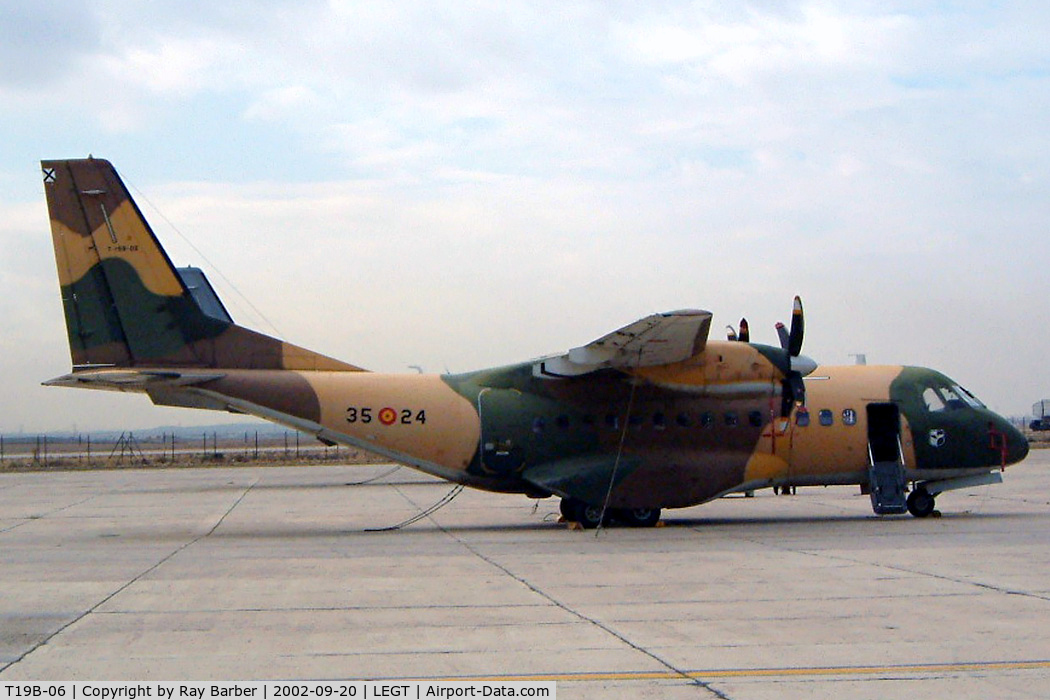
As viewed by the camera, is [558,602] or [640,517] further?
[640,517]

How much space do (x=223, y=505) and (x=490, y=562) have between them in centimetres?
1483

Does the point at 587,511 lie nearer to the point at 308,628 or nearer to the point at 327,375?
the point at 327,375

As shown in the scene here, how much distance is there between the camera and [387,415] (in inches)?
860

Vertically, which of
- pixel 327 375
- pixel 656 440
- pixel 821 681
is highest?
pixel 327 375

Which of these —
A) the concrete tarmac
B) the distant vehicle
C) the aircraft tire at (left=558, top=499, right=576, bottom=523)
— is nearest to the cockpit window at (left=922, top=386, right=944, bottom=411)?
the concrete tarmac

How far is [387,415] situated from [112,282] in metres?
5.79

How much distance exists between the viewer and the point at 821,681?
850 centimetres

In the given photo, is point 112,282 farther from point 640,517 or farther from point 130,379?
point 640,517

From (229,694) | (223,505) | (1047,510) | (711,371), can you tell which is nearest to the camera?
(229,694)

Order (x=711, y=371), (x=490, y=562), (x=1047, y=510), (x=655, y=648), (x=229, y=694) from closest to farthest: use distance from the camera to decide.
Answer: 1. (x=229, y=694)
2. (x=655, y=648)
3. (x=490, y=562)
4. (x=711, y=371)
5. (x=1047, y=510)

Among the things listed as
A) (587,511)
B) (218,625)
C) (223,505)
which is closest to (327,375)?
(587,511)

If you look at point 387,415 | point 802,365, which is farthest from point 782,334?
point 387,415

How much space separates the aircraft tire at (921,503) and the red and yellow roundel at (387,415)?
10.6 m
